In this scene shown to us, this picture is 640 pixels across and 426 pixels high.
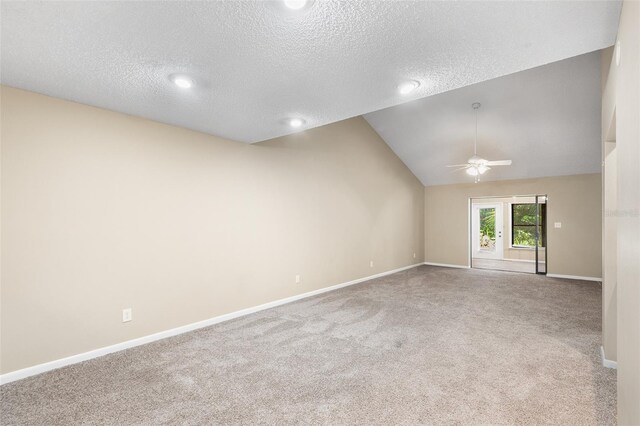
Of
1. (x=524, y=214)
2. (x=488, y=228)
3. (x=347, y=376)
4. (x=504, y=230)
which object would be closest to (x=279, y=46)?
(x=347, y=376)

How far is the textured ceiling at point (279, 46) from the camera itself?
65.6 inches

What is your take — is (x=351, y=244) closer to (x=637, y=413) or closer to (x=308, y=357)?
(x=308, y=357)

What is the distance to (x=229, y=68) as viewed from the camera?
2.29 m

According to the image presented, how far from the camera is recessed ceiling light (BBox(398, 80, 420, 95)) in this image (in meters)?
2.54

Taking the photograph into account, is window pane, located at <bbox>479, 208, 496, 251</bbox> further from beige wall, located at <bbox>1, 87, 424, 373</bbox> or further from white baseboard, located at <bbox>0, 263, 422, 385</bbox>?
white baseboard, located at <bbox>0, 263, 422, 385</bbox>

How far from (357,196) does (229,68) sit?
439cm

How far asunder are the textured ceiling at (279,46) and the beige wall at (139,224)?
0.46 m

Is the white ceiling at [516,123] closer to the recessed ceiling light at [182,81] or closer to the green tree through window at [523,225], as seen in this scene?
the green tree through window at [523,225]

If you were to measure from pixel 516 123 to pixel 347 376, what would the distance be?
543cm

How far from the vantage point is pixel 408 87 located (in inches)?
103

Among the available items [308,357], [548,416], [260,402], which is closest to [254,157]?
[308,357]

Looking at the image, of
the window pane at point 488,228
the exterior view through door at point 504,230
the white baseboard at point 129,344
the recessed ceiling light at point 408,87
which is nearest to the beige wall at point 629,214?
the recessed ceiling light at point 408,87

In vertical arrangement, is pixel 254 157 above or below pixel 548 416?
above

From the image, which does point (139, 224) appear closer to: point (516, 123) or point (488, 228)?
point (516, 123)
